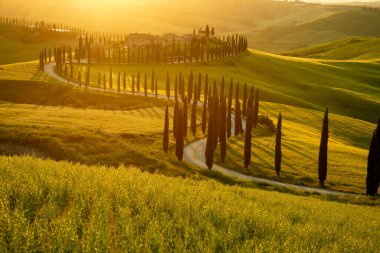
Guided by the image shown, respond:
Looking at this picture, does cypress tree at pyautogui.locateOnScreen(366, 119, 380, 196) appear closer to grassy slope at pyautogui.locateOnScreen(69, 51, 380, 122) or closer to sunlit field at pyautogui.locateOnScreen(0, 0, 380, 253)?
sunlit field at pyautogui.locateOnScreen(0, 0, 380, 253)

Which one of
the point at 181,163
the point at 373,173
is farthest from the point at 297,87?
the point at 181,163

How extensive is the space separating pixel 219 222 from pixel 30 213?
6.01m

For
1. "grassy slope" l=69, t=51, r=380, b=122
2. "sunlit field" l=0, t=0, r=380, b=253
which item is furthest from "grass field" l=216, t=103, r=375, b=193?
"grassy slope" l=69, t=51, r=380, b=122

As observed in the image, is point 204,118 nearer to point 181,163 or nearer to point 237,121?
point 237,121

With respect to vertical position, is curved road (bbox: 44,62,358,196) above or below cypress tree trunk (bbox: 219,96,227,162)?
below

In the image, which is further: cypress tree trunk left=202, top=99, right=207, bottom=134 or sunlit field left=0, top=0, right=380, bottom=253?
cypress tree trunk left=202, top=99, right=207, bottom=134

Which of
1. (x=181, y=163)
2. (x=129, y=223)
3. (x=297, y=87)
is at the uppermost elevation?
(x=129, y=223)

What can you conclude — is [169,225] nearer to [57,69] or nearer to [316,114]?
[316,114]

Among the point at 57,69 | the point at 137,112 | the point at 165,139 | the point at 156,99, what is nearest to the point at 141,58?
the point at 57,69

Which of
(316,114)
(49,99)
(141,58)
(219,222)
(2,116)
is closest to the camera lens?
(219,222)

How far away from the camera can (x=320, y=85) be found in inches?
7195

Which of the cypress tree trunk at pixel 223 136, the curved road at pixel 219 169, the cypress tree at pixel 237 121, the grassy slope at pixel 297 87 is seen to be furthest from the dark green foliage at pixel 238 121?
the grassy slope at pixel 297 87

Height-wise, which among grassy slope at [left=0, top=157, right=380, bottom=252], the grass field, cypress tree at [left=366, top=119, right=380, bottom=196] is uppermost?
grassy slope at [left=0, top=157, right=380, bottom=252]

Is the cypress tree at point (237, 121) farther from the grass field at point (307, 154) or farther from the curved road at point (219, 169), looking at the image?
the curved road at point (219, 169)
